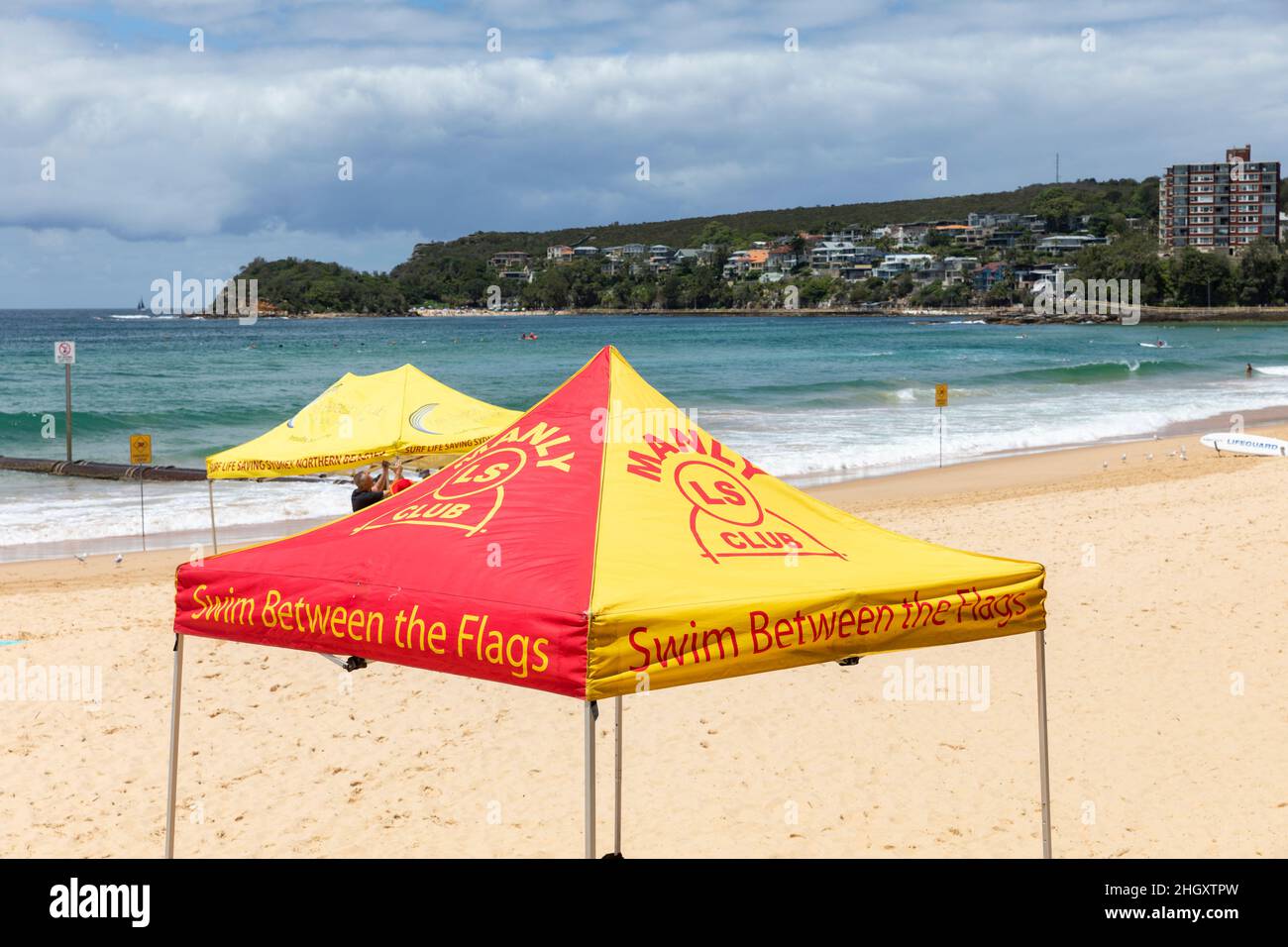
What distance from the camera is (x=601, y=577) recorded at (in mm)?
4418

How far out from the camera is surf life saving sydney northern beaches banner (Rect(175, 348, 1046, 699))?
4.32 meters

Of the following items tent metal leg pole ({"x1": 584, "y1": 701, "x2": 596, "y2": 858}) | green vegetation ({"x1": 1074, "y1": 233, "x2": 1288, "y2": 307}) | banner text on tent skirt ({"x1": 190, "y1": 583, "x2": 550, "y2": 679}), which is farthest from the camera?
green vegetation ({"x1": 1074, "y1": 233, "x2": 1288, "y2": 307})

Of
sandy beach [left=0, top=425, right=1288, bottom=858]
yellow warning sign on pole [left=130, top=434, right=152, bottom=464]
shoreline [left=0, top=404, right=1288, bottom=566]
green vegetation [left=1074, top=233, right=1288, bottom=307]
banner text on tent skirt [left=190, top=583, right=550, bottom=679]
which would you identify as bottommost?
sandy beach [left=0, top=425, right=1288, bottom=858]

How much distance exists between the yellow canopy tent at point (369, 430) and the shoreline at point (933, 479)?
4719mm

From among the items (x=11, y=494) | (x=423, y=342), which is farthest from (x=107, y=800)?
(x=423, y=342)

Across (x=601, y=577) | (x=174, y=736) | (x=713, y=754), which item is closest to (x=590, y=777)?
(x=601, y=577)

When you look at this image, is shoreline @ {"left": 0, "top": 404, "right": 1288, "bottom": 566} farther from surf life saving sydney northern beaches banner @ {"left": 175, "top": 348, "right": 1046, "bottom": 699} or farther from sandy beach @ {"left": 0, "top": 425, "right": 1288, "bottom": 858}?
surf life saving sydney northern beaches banner @ {"left": 175, "top": 348, "right": 1046, "bottom": 699}

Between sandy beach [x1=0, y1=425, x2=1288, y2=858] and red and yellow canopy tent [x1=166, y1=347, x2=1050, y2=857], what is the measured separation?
5.38ft

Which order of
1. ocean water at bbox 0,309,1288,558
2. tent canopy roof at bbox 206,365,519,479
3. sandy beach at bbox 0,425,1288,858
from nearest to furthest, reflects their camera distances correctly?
sandy beach at bbox 0,425,1288,858, tent canopy roof at bbox 206,365,519,479, ocean water at bbox 0,309,1288,558

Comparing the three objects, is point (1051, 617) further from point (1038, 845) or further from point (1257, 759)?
point (1038, 845)

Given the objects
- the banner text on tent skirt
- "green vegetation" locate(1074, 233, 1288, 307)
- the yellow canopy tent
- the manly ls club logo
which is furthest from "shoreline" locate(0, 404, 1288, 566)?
"green vegetation" locate(1074, 233, 1288, 307)

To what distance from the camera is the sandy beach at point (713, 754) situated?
6.87 metres

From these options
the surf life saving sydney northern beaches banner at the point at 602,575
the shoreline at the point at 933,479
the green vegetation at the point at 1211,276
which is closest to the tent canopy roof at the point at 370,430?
the shoreline at the point at 933,479
